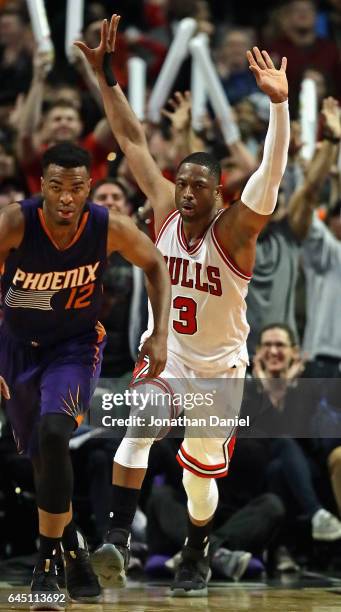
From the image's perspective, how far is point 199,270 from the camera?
6898 millimetres

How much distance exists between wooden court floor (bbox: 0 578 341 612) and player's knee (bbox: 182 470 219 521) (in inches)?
18.1

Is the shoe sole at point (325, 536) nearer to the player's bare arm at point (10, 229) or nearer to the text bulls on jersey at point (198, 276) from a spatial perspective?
the text bulls on jersey at point (198, 276)

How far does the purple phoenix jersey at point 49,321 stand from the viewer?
624 centimetres

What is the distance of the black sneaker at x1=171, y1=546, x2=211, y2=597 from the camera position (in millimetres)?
7082

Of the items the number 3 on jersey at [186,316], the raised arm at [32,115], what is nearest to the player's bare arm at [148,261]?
the number 3 on jersey at [186,316]

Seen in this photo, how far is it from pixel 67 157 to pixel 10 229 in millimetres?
Result: 464

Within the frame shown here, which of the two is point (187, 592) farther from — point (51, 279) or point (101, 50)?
point (101, 50)

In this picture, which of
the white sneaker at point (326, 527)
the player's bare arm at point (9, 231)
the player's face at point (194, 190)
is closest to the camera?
the player's bare arm at point (9, 231)

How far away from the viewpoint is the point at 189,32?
1062 centimetres

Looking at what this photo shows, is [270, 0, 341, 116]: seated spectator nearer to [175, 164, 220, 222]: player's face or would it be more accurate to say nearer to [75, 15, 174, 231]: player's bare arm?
[75, 15, 174, 231]: player's bare arm

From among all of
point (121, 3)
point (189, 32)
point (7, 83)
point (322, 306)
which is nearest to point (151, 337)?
point (322, 306)

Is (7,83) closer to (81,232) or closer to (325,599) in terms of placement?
(81,232)

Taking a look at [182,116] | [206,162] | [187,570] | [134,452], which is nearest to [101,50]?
[206,162]

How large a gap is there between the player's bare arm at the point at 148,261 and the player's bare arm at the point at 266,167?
25.2 inches
